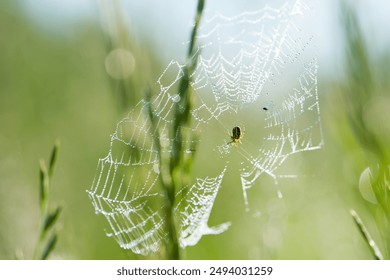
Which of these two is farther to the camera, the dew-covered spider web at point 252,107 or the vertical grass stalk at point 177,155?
the dew-covered spider web at point 252,107

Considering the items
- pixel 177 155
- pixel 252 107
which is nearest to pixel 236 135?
pixel 252 107

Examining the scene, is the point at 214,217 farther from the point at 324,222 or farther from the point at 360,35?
the point at 360,35

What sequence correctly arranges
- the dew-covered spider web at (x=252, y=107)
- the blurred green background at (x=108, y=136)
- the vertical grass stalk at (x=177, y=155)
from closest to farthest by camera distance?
the vertical grass stalk at (x=177, y=155) → the blurred green background at (x=108, y=136) → the dew-covered spider web at (x=252, y=107)

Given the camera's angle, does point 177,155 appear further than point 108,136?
No

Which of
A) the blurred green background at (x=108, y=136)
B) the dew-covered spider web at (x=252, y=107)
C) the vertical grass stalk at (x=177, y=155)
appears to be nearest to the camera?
the vertical grass stalk at (x=177, y=155)

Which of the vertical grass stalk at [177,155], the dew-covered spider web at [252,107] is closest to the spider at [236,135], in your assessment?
the dew-covered spider web at [252,107]

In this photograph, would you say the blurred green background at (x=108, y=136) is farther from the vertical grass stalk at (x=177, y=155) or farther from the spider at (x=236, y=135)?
the spider at (x=236, y=135)

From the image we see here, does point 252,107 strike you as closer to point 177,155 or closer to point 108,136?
point 108,136
